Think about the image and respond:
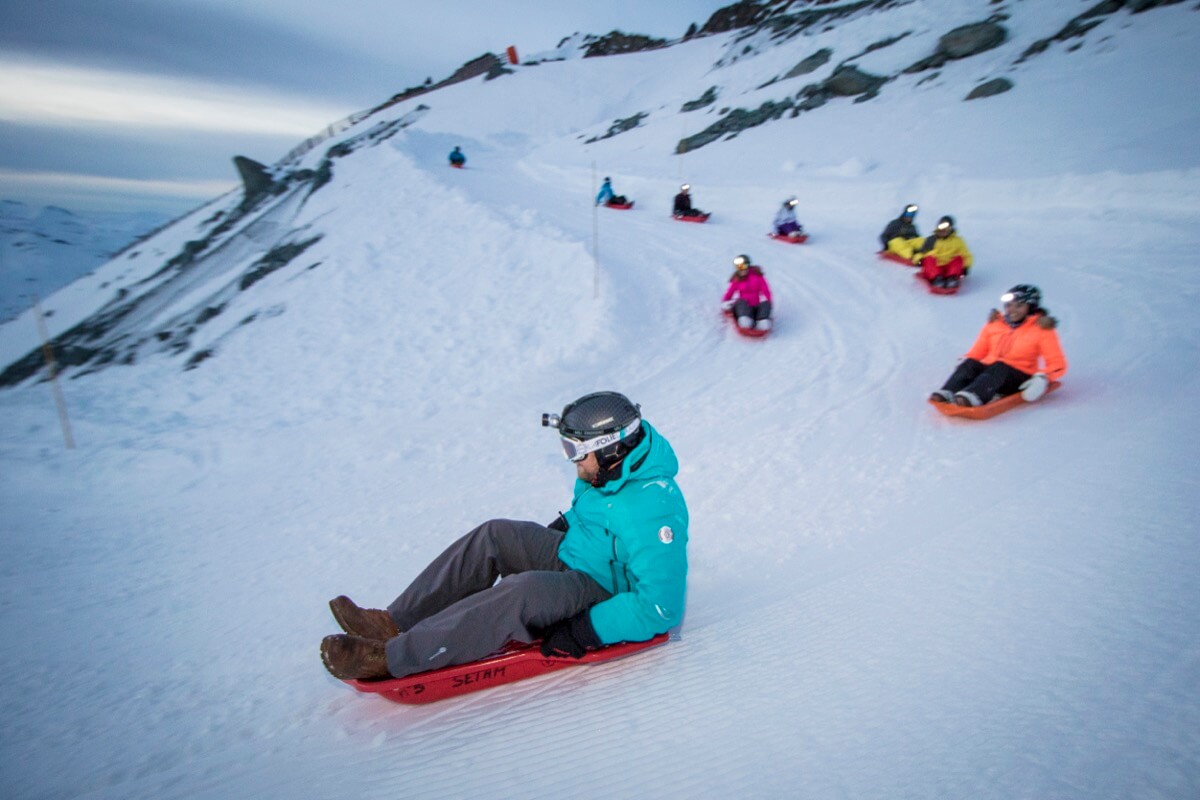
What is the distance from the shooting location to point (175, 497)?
190 inches

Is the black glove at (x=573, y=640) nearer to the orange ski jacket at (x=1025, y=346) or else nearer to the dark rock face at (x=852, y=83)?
the orange ski jacket at (x=1025, y=346)

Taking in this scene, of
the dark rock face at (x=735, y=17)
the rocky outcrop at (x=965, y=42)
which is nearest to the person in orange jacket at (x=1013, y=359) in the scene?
the rocky outcrop at (x=965, y=42)

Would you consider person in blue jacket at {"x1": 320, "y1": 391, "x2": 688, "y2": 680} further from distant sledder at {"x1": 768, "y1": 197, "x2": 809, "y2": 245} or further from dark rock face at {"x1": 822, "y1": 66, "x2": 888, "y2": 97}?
dark rock face at {"x1": 822, "y1": 66, "x2": 888, "y2": 97}

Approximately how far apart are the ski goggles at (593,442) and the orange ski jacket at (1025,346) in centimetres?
414

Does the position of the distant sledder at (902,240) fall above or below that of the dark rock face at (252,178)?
below

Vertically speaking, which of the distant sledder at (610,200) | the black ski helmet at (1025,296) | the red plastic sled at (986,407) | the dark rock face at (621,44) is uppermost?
the dark rock face at (621,44)

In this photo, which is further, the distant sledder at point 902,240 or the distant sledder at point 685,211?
the distant sledder at point 685,211

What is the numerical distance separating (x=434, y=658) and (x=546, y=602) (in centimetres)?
50

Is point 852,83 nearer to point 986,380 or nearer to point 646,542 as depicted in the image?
point 986,380

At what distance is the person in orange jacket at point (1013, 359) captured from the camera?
448 centimetres

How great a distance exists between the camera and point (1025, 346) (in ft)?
15.3

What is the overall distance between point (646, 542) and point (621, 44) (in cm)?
6431

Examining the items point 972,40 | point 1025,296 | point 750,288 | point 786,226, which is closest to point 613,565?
point 1025,296

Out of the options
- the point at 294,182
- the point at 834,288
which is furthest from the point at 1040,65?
the point at 294,182
